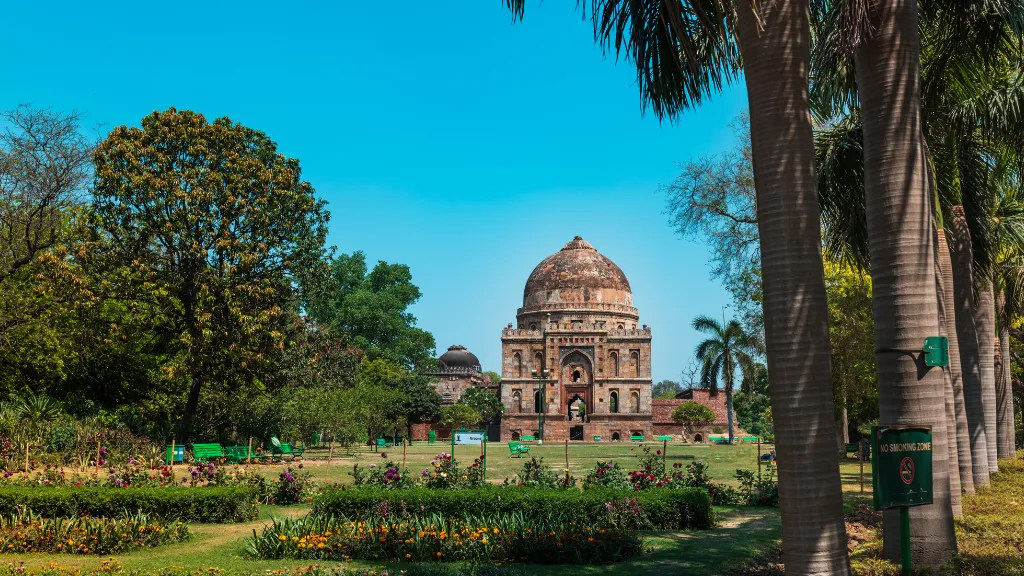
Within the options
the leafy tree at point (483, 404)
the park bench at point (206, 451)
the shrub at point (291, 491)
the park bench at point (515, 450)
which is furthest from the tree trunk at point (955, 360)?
the leafy tree at point (483, 404)

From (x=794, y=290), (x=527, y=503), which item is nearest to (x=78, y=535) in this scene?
(x=527, y=503)

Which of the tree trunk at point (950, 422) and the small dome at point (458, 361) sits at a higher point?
the small dome at point (458, 361)

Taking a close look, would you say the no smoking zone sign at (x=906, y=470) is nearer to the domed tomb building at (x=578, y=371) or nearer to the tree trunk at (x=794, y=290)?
the tree trunk at (x=794, y=290)

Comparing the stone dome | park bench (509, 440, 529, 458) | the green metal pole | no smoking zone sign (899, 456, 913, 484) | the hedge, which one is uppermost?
the stone dome

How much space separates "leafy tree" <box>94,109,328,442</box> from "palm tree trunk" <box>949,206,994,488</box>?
17262 millimetres

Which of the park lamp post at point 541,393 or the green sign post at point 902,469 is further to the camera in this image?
the park lamp post at point 541,393

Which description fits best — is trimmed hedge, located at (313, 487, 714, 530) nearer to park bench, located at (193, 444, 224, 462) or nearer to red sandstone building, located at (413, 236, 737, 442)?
park bench, located at (193, 444, 224, 462)

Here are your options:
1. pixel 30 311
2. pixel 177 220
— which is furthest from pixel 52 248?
pixel 177 220

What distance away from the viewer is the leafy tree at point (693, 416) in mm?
53031

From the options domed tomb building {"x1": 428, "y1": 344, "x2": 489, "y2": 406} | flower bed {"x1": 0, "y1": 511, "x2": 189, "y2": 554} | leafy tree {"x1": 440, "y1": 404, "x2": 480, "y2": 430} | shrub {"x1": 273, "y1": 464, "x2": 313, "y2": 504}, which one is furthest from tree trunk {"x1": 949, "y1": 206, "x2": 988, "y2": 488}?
domed tomb building {"x1": 428, "y1": 344, "x2": 489, "y2": 406}

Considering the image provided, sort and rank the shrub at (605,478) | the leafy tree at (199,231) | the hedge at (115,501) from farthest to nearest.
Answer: the leafy tree at (199,231)
the shrub at (605,478)
the hedge at (115,501)

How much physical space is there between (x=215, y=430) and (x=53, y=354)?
574 cm

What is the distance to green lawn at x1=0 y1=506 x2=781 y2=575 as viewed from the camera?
27.2ft

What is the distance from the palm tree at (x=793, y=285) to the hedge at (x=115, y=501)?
29.8 ft
